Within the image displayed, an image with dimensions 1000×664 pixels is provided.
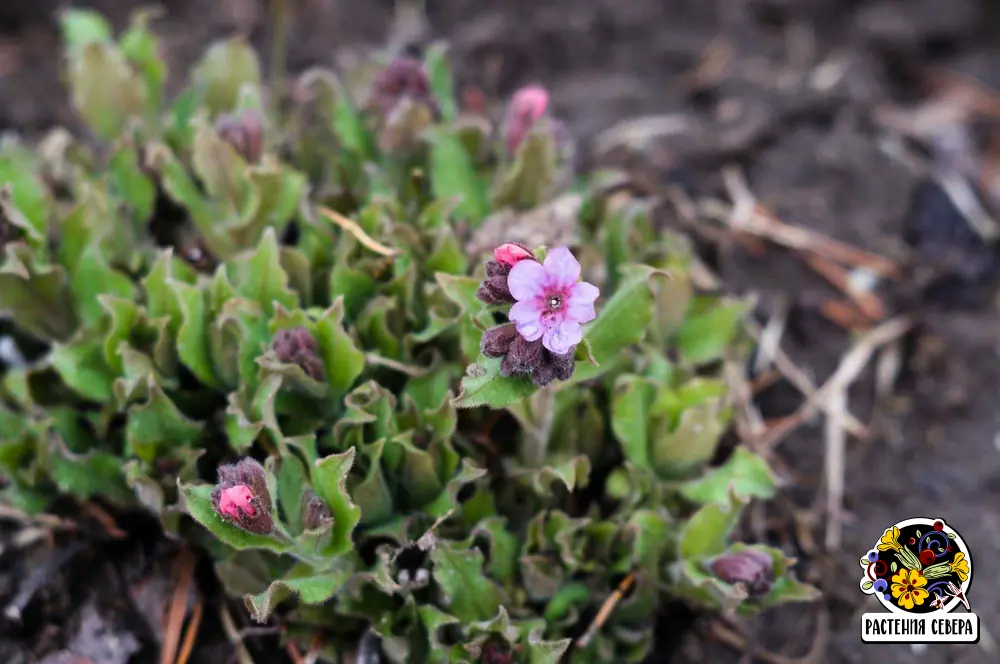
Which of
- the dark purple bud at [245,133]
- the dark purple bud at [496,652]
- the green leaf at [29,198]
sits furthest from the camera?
the dark purple bud at [245,133]

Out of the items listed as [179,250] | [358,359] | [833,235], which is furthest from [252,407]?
→ [833,235]

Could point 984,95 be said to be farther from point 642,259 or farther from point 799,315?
point 642,259

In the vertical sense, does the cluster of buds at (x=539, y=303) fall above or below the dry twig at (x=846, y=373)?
above

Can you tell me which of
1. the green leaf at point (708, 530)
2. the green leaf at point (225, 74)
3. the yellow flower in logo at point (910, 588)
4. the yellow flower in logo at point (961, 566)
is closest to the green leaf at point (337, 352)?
the green leaf at point (708, 530)

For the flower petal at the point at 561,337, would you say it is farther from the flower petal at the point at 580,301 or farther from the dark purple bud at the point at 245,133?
the dark purple bud at the point at 245,133

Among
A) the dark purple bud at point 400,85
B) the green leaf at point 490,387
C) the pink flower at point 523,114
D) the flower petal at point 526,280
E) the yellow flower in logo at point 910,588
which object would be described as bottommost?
the yellow flower in logo at point 910,588

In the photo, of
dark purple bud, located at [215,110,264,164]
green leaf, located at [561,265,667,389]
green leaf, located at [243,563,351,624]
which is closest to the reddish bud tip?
green leaf, located at [561,265,667,389]

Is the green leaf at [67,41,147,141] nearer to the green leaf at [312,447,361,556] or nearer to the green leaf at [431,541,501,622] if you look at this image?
the green leaf at [312,447,361,556]

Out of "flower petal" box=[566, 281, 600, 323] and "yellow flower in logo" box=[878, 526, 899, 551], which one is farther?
"yellow flower in logo" box=[878, 526, 899, 551]
